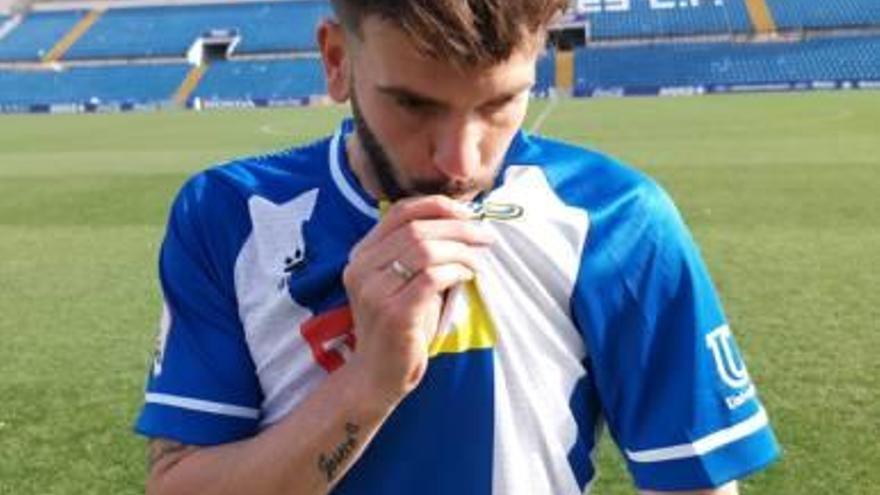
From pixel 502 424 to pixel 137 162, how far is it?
1608cm

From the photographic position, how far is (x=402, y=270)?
1239 millimetres

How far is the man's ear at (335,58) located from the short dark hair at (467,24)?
15 cm

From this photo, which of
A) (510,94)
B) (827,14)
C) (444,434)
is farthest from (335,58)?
(827,14)

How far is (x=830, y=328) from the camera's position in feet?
19.6

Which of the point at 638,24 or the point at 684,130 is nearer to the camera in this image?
the point at 684,130

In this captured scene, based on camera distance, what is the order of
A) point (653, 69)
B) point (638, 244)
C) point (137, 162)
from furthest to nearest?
point (653, 69), point (137, 162), point (638, 244)

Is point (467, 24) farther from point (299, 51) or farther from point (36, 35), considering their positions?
point (36, 35)

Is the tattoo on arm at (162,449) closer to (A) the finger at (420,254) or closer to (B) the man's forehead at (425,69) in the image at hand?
(A) the finger at (420,254)

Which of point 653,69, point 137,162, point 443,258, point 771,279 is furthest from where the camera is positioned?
point 653,69

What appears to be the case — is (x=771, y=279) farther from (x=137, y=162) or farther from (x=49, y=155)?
(x=49, y=155)

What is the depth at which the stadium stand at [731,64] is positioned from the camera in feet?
118

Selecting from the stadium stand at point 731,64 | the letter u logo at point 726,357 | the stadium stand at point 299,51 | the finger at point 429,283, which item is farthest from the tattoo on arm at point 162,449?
the stadium stand at point 731,64

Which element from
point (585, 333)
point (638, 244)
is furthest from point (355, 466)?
point (638, 244)

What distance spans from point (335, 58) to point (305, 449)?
532mm
